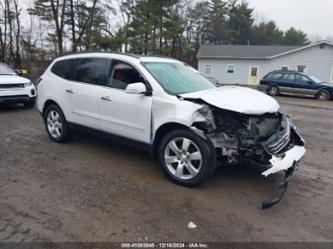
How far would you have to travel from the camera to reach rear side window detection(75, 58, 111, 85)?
4.62 meters

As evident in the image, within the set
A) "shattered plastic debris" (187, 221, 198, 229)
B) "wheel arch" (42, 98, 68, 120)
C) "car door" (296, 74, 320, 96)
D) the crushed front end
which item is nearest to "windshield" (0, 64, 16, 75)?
"wheel arch" (42, 98, 68, 120)

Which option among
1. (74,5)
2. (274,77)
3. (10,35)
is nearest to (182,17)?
(74,5)

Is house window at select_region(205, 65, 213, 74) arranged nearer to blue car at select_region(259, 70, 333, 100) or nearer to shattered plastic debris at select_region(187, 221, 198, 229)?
blue car at select_region(259, 70, 333, 100)

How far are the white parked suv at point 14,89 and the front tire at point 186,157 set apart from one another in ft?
22.1

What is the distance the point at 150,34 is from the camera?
92.2 ft

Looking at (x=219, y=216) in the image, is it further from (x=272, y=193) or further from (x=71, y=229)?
(x=71, y=229)

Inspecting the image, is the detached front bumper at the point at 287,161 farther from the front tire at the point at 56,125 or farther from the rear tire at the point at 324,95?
the rear tire at the point at 324,95

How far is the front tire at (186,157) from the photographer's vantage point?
139 inches

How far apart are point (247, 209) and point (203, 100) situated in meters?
1.44

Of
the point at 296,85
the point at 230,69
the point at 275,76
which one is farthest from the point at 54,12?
the point at 296,85

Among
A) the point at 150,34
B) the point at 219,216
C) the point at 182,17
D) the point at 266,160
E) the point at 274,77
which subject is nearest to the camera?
the point at 219,216

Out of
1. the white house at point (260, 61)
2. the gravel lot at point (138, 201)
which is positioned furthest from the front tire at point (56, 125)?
the white house at point (260, 61)

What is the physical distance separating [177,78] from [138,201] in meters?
1.99

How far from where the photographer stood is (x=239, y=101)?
3.65 meters
